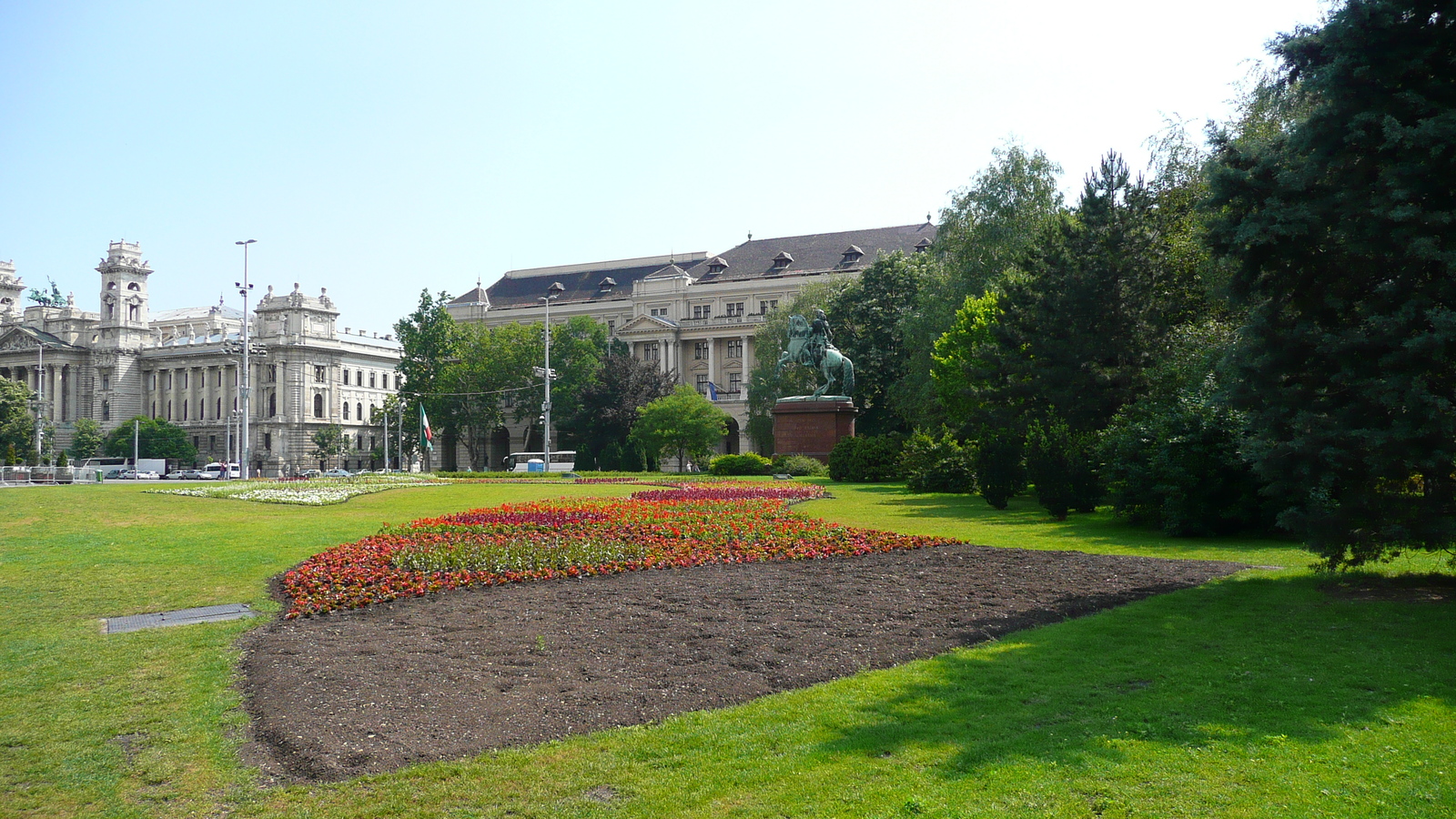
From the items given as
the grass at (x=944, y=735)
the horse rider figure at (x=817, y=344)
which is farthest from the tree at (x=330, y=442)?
the grass at (x=944, y=735)

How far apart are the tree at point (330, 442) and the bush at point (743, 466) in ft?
244

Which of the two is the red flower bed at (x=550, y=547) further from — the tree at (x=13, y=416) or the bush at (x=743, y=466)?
the tree at (x=13, y=416)

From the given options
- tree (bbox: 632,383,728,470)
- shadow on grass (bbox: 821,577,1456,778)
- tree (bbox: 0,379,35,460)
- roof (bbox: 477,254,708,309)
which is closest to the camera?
shadow on grass (bbox: 821,577,1456,778)

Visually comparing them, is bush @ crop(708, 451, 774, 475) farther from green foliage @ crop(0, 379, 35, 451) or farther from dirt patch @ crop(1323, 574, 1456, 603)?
green foliage @ crop(0, 379, 35, 451)

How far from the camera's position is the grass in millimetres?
5359

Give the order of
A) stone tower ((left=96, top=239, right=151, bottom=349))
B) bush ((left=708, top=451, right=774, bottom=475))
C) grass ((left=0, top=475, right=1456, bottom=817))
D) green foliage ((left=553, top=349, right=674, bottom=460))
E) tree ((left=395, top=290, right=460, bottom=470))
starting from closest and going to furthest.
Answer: grass ((left=0, top=475, right=1456, bottom=817)) < bush ((left=708, top=451, right=774, bottom=475)) < green foliage ((left=553, top=349, right=674, bottom=460)) < tree ((left=395, top=290, right=460, bottom=470)) < stone tower ((left=96, top=239, right=151, bottom=349))

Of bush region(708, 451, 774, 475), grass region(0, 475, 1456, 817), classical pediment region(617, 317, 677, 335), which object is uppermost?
classical pediment region(617, 317, 677, 335)

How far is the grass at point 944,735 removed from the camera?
5.36 metres

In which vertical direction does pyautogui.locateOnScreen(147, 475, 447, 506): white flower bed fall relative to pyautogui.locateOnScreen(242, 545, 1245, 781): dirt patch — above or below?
above

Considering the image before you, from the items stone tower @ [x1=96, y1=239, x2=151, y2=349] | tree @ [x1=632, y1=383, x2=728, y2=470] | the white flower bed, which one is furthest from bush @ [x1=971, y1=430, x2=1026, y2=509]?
stone tower @ [x1=96, y1=239, x2=151, y2=349]

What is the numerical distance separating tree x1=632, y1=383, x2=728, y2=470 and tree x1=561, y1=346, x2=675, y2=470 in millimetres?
11760

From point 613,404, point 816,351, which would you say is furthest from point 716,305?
point 816,351

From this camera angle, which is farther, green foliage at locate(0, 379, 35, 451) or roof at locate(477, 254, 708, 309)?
roof at locate(477, 254, 708, 309)

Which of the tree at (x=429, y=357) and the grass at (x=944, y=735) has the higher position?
the tree at (x=429, y=357)
